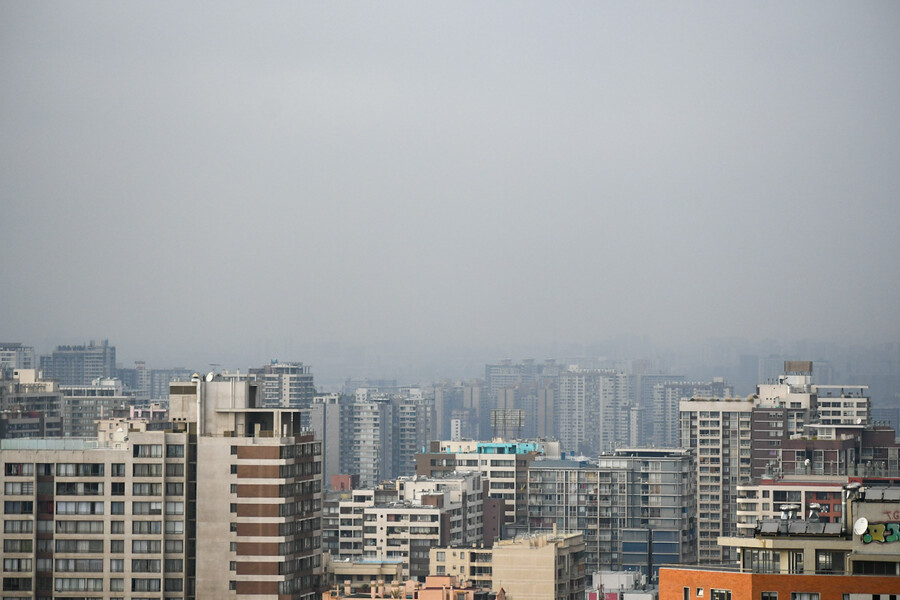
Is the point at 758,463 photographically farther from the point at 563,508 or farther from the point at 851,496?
the point at 851,496

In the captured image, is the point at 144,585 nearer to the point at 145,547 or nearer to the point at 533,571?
the point at 145,547

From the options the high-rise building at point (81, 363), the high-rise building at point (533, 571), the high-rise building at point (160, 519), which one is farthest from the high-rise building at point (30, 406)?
the high-rise building at point (160, 519)

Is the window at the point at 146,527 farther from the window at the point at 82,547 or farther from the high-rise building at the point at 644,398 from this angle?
the high-rise building at the point at 644,398

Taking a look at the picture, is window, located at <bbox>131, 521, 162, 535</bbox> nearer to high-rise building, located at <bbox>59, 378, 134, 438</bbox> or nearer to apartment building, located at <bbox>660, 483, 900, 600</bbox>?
apartment building, located at <bbox>660, 483, 900, 600</bbox>

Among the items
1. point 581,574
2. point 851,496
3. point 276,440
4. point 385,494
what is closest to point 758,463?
point 385,494

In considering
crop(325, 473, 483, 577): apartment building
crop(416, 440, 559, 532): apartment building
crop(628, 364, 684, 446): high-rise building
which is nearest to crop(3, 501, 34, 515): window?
crop(325, 473, 483, 577): apartment building

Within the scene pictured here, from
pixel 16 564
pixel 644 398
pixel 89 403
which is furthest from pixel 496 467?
pixel 644 398

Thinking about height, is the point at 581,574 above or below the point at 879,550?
below
